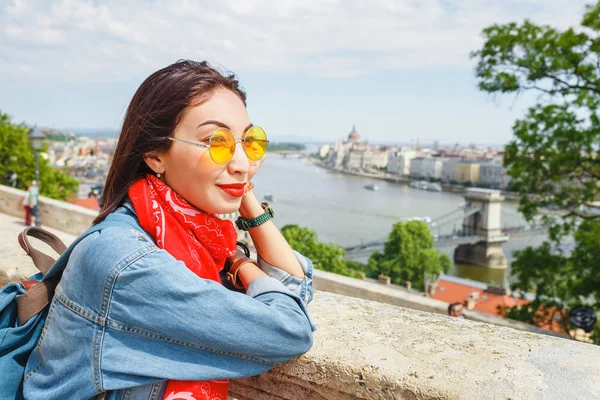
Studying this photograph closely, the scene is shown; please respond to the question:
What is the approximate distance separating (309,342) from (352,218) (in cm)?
5061

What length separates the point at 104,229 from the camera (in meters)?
0.90

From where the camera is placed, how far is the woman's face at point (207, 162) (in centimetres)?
99

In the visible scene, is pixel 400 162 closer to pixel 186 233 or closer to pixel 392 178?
pixel 392 178

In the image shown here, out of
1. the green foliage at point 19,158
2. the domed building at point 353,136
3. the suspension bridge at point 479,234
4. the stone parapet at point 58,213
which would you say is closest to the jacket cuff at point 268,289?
the stone parapet at point 58,213

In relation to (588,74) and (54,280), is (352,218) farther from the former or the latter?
(54,280)

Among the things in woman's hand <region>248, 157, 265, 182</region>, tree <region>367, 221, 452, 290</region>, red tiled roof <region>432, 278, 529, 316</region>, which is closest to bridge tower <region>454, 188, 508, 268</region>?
tree <region>367, 221, 452, 290</region>

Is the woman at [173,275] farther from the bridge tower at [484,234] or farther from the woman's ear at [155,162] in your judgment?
the bridge tower at [484,234]

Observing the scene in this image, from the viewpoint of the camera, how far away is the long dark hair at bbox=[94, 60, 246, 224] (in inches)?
39.1

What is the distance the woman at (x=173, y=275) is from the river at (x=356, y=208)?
37066mm

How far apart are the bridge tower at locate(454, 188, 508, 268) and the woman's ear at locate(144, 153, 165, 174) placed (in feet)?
145

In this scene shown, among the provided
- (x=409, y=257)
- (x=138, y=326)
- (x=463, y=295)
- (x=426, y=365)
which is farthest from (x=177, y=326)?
(x=409, y=257)

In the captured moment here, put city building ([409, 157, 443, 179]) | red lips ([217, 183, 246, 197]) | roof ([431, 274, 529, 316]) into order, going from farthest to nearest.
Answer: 1. city building ([409, 157, 443, 179])
2. roof ([431, 274, 529, 316])
3. red lips ([217, 183, 246, 197])

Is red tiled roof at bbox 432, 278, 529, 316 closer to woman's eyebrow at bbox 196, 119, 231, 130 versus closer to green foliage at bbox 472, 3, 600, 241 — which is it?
green foliage at bbox 472, 3, 600, 241

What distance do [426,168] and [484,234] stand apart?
5166 cm
